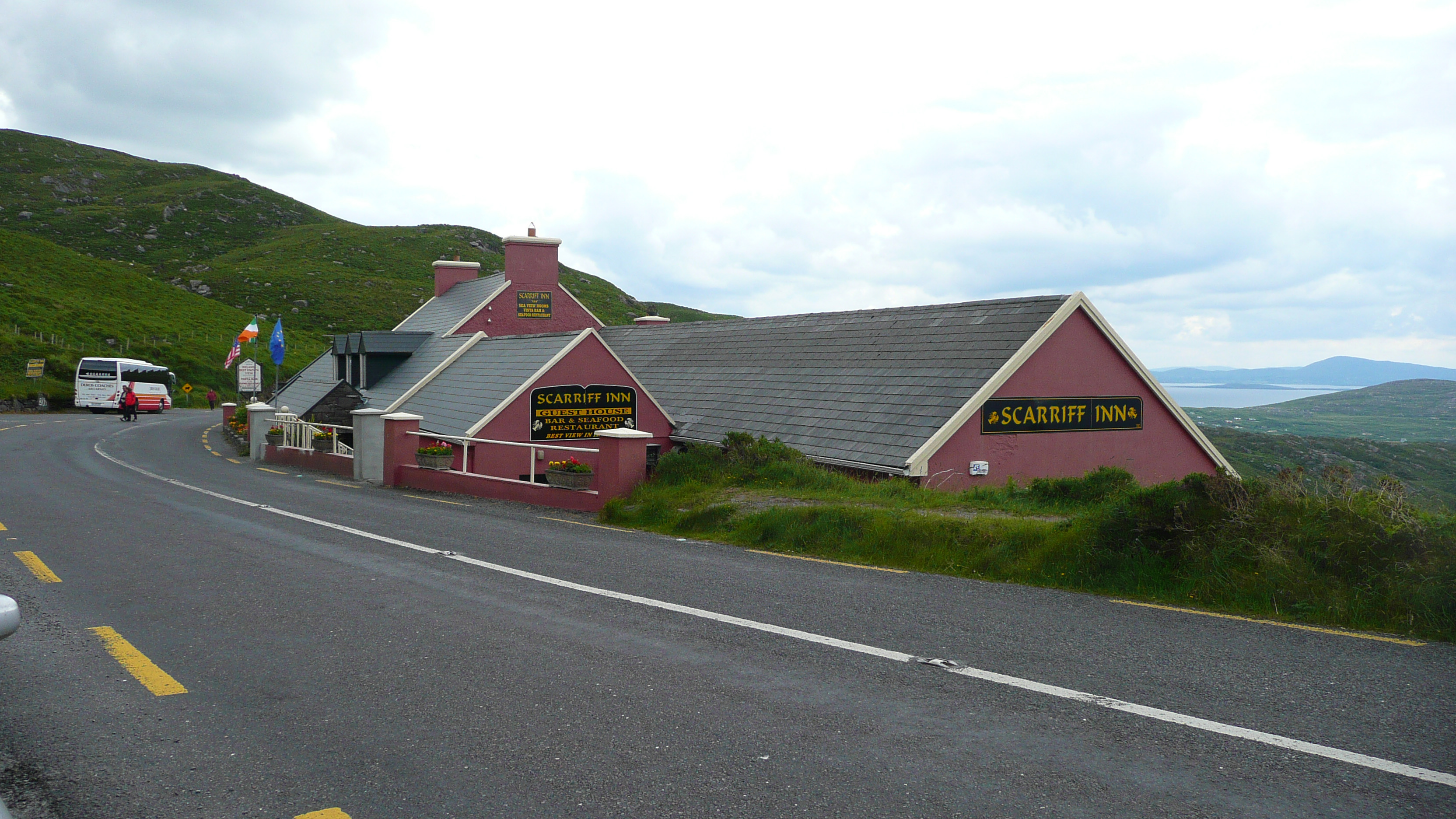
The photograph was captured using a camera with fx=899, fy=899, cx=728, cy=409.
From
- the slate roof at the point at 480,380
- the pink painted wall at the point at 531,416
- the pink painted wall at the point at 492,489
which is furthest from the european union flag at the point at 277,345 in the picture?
the pink painted wall at the point at 492,489

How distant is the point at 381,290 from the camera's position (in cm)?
11456

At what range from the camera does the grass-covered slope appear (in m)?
56.0

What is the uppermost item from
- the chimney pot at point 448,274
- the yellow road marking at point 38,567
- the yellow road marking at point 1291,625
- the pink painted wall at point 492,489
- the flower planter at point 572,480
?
the chimney pot at point 448,274

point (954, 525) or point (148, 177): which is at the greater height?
point (148, 177)

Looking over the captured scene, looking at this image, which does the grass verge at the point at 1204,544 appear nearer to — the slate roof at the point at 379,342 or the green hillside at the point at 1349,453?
the slate roof at the point at 379,342

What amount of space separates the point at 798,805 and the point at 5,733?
14.2 ft

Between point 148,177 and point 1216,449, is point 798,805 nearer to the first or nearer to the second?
point 1216,449

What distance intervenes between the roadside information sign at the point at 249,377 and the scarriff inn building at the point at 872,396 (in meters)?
14.3

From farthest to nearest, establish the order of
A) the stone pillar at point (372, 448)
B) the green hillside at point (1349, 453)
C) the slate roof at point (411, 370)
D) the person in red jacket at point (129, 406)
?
the green hillside at point (1349, 453)
the person in red jacket at point (129, 406)
the slate roof at point (411, 370)
the stone pillar at point (372, 448)

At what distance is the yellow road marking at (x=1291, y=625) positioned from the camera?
6645 mm

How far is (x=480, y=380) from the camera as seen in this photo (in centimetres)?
2588

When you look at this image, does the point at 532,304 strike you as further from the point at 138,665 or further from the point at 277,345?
the point at 138,665

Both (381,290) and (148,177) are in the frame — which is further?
(148,177)

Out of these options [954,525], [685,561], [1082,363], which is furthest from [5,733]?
[1082,363]
